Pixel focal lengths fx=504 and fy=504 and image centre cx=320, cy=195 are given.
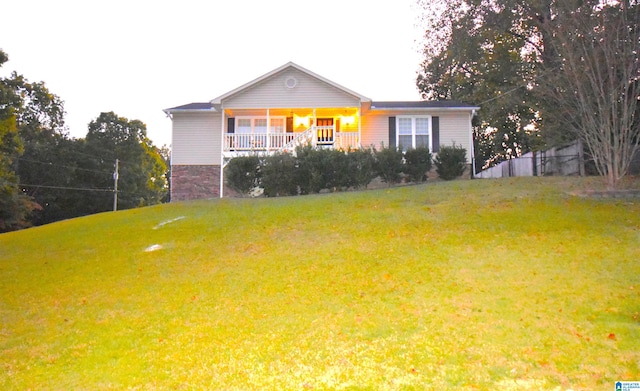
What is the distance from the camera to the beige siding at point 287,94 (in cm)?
2161

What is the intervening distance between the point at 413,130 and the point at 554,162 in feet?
21.2

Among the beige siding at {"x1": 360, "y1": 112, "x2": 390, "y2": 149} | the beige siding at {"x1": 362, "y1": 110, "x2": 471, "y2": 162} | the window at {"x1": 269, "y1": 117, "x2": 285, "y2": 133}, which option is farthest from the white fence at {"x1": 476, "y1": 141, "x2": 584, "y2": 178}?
the window at {"x1": 269, "y1": 117, "x2": 285, "y2": 133}

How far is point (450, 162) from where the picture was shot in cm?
1947

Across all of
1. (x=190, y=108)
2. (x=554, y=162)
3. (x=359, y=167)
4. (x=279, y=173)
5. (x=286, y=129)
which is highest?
(x=190, y=108)

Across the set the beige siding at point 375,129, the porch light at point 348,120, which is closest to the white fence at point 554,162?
the beige siding at point 375,129

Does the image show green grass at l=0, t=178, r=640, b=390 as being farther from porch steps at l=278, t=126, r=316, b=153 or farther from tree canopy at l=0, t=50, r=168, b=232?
tree canopy at l=0, t=50, r=168, b=232

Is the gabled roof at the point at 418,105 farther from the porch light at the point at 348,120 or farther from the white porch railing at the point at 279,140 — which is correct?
the white porch railing at the point at 279,140

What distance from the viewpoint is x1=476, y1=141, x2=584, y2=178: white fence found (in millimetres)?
20078

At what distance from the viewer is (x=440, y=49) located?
27391 millimetres

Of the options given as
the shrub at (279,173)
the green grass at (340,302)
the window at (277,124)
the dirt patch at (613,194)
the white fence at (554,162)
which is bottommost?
the green grass at (340,302)

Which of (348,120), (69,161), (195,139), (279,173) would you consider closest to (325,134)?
(348,120)

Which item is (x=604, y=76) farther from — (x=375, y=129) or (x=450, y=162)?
(x=375, y=129)

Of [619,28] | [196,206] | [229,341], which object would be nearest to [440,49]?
[619,28]

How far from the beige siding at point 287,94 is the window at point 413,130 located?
2980 millimetres
